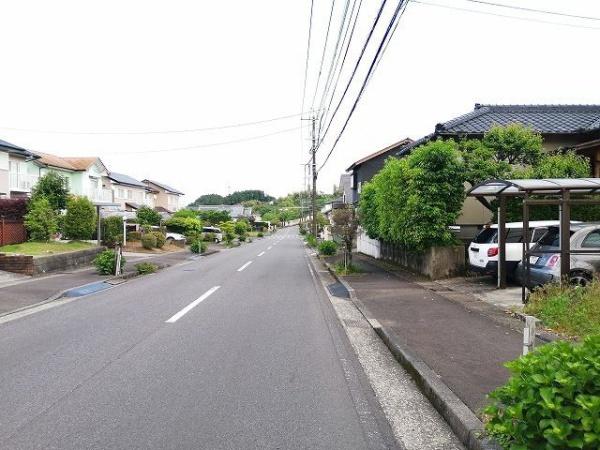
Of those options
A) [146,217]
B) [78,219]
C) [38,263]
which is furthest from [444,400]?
[146,217]

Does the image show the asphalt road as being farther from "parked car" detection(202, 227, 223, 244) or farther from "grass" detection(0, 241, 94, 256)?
"parked car" detection(202, 227, 223, 244)

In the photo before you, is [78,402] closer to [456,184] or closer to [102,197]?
[456,184]

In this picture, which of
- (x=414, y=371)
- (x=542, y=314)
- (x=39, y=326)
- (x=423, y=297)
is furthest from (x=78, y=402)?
(x=423, y=297)

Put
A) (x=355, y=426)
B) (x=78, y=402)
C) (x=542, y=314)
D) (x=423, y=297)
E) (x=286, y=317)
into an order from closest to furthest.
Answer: (x=355, y=426) < (x=78, y=402) < (x=542, y=314) < (x=286, y=317) < (x=423, y=297)

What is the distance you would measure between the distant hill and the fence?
128 metres

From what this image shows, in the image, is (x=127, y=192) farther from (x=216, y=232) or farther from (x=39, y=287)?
Answer: (x=39, y=287)

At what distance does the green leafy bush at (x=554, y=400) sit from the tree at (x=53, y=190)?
24.9 metres

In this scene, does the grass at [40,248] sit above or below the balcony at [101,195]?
below

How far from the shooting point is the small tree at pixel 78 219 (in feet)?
75.0

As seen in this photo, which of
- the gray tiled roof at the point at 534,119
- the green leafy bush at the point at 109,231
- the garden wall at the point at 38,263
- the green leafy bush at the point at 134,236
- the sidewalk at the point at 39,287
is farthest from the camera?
the green leafy bush at the point at 134,236

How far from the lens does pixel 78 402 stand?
4609mm

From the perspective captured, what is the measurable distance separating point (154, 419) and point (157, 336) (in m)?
3.48

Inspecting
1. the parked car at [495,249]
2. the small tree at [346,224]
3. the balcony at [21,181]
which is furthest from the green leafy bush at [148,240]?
the parked car at [495,249]

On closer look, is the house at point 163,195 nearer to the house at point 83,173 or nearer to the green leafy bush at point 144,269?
the house at point 83,173
